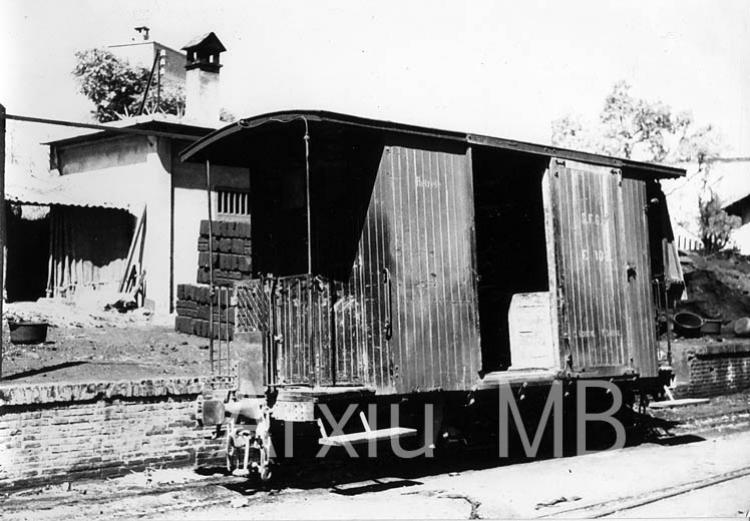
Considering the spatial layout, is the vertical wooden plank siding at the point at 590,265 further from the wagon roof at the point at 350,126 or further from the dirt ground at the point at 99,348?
the dirt ground at the point at 99,348

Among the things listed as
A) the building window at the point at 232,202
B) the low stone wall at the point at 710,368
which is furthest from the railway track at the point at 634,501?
A: the building window at the point at 232,202

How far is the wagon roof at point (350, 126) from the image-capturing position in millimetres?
8539

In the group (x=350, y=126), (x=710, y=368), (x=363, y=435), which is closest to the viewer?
(x=363, y=435)

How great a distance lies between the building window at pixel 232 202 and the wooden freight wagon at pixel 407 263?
9.25m

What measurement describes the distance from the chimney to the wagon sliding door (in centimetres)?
1213

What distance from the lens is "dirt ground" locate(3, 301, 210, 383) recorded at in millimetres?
10773

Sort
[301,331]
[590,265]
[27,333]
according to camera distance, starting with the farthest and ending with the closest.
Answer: [27,333] < [590,265] < [301,331]

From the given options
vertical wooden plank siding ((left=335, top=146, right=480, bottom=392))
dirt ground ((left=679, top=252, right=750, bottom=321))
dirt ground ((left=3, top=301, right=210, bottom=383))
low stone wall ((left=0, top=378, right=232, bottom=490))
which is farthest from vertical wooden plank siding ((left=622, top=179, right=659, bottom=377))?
dirt ground ((left=679, top=252, right=750, bottom=321))

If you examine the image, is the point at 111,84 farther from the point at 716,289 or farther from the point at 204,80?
the point at 716,289

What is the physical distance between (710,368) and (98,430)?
487 inches

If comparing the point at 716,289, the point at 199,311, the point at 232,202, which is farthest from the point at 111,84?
the point at 716,289

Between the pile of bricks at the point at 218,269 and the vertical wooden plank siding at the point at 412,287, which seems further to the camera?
the pile of bricks at the point at 218,269

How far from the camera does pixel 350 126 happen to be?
8719mm

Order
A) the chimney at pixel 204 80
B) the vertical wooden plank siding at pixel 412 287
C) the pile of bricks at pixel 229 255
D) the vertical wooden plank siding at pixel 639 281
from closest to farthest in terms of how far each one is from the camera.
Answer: the vertical wooden plank siding at pixel 412 287 → the vertical wooden plank siding at pixel 639 281 → the pile of bricks at pixel 229 255 → the chimney at pixel 204 80
